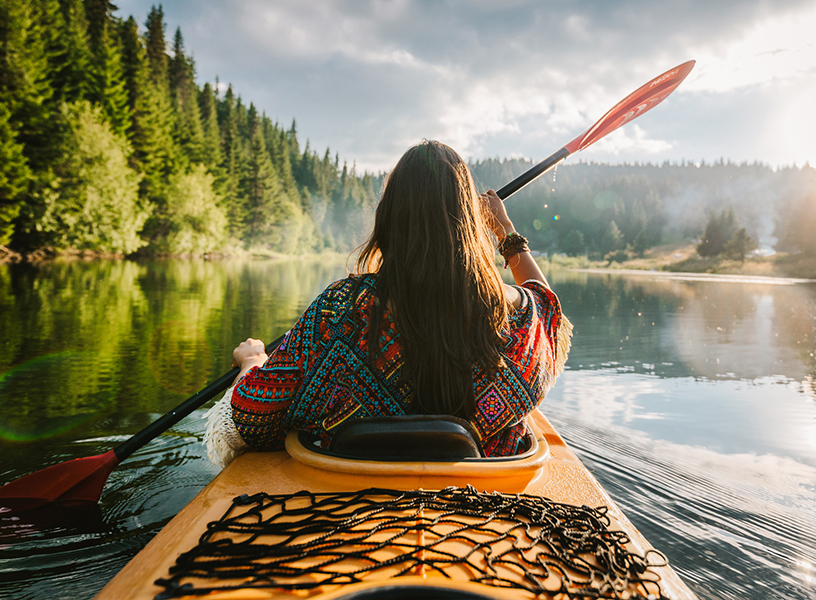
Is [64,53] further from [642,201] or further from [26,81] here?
[642,201]

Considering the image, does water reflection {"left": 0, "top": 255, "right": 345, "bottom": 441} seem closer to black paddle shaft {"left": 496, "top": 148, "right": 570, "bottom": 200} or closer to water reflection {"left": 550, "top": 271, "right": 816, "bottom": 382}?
black paddle shaft {"left": 496, "top": 148, "right": 570, "bottom": 200}

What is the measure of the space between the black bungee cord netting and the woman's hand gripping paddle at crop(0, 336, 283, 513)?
1.43 m

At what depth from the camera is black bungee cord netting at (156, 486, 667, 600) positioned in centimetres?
97

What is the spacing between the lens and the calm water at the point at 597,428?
90.4 inches

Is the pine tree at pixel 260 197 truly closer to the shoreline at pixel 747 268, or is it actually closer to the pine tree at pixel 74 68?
the pine tree at pixel 74 68

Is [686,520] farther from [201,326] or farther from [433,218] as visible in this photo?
[201,326]

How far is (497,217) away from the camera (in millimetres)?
2250

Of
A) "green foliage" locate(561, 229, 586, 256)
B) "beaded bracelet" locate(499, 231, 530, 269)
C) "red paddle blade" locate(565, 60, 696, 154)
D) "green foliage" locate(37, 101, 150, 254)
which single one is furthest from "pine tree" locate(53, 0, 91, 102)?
→ "green foliage" locate(561, 229, 586, 256)

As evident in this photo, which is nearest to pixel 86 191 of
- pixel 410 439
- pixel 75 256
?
pixel 75 256

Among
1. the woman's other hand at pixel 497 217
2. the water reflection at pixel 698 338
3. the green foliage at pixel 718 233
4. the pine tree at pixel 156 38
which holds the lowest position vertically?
the water reflection at pixel 698 338

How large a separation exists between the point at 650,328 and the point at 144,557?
10631 mm

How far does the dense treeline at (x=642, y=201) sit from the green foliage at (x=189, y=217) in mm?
61306

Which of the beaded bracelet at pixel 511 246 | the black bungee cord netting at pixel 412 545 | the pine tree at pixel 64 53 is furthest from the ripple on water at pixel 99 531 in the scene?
the pine tree at pixel 64 53

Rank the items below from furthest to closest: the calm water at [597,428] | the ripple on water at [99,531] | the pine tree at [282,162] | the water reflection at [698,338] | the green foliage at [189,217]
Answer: the pine tree at [282,162], the green foliage at [189,217], the water reflection at [698,338], the calm water at [597,428], the ripple on water at [99,531]
